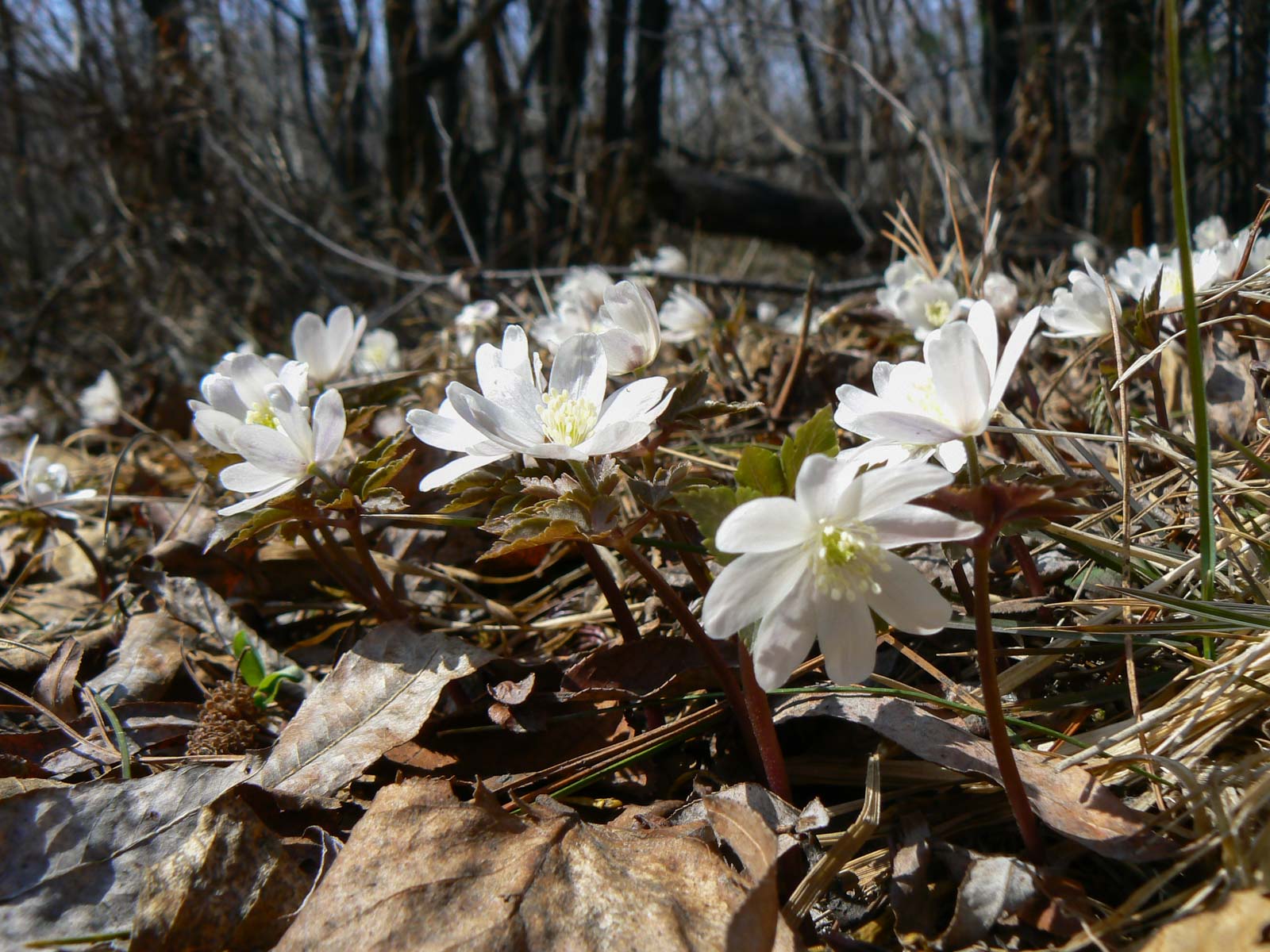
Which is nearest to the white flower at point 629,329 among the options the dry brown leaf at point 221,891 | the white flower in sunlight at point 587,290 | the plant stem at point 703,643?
the plant stem at point 703,643

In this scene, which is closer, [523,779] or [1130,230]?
[523,779]

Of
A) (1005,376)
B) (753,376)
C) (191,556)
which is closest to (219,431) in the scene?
(191,556)

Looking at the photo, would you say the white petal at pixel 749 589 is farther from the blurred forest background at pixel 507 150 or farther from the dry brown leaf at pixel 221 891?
the blurred forest background at pixel 507 150

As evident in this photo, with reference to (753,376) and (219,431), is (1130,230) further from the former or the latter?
(219,431)

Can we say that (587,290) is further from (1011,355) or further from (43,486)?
(1011,355)

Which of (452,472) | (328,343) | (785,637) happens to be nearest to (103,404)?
(328,343)

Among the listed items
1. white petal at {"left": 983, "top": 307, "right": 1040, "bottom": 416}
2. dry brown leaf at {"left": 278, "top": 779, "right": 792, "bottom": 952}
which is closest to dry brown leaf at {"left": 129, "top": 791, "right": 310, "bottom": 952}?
dry brown leaf at {"left": 278, "top": 779, "right": 792, "bottom": 952}
